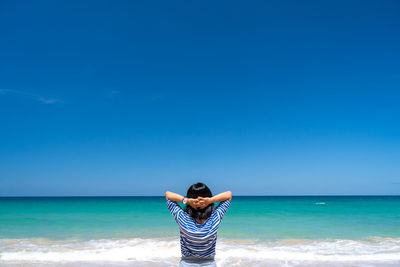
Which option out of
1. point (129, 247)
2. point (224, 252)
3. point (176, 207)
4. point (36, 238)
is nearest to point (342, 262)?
point (224, 252)

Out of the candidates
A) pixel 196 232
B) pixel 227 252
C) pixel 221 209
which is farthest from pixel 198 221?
pixel 227 252

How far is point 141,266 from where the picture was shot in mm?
6555

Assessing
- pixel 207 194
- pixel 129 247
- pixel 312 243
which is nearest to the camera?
pixel 207 194

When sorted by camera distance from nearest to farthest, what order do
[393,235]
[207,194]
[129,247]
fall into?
[207,194] → [129,247] → [393,235]

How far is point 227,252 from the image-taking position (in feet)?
26.5

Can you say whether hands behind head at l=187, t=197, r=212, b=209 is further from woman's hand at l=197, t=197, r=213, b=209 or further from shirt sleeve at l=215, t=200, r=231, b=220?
shirt sleeve at l=215, t=200, r=231, b=220

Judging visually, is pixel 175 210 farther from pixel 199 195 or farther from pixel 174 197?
pixel 199 195

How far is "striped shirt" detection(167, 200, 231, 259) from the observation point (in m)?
2.03

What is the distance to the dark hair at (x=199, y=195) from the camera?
200 centimetres

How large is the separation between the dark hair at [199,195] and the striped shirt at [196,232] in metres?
0.03

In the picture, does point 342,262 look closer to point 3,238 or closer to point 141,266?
point 141,266

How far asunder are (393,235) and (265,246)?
18.1 ft

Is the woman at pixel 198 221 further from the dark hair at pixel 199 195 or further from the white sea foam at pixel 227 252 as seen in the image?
the white sea foam at pixel 227 252

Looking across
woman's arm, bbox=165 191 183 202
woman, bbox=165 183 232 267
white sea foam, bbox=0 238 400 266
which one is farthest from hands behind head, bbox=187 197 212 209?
white sea foam, bbox=0 238 400 266
